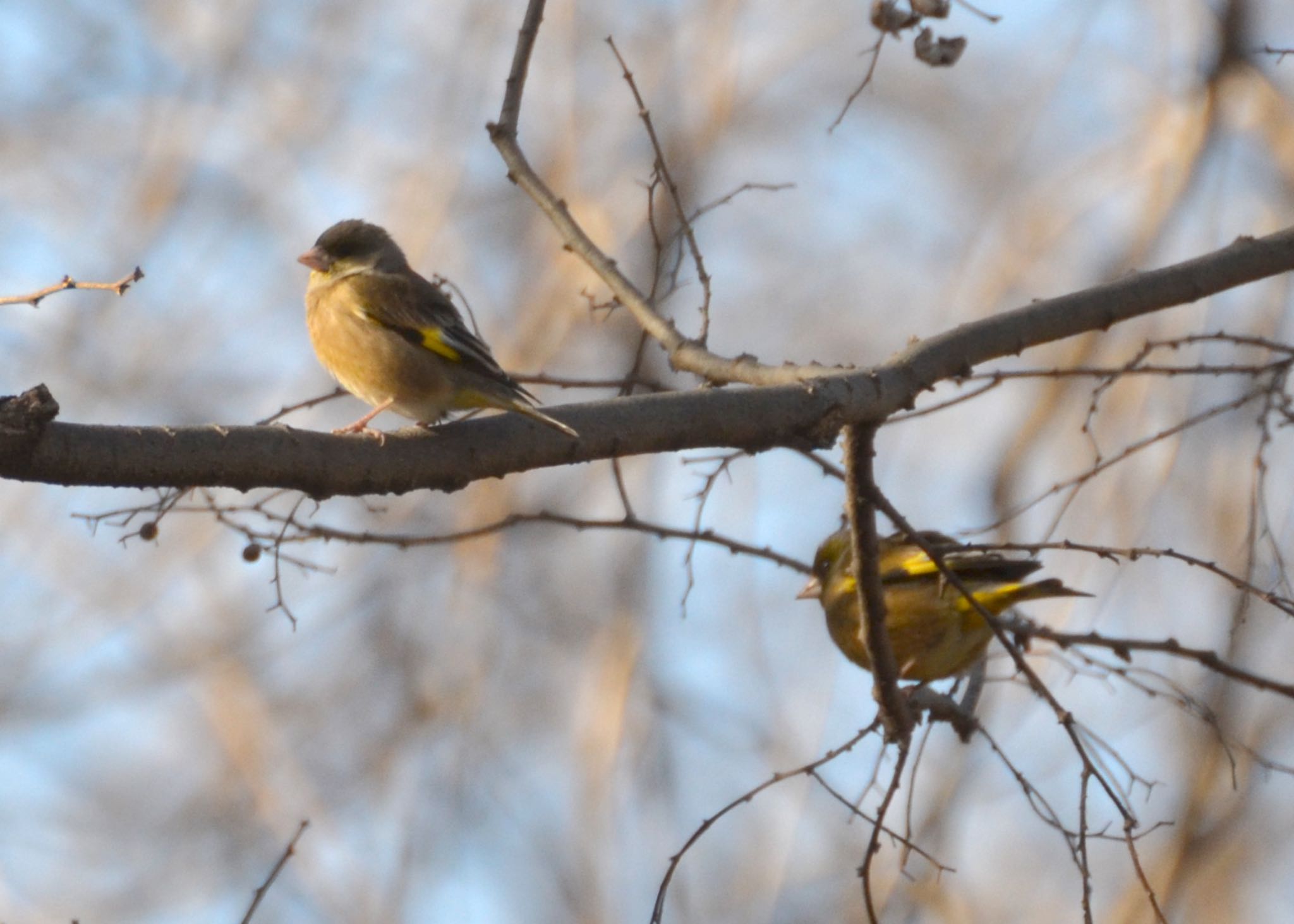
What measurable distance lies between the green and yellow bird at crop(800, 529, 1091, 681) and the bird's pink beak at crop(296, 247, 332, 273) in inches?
96.2

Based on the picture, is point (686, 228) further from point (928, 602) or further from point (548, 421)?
point (928, 602)

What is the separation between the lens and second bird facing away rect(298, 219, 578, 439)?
14.9ft

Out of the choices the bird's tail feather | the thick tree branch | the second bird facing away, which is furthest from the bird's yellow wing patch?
the bird's tail feather

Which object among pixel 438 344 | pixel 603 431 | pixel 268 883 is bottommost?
pixel 268 883

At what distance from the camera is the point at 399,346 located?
15.8ft

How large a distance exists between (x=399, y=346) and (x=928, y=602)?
96.4 inches

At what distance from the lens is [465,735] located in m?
9.16

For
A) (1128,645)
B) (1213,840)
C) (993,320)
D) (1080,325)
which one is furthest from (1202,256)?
(1213,840)

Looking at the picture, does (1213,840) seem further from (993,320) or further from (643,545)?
(993,320)

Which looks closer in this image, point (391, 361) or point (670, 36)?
point (391, 361)

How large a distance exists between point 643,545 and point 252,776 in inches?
122

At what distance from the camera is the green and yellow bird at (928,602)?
5.26 meters

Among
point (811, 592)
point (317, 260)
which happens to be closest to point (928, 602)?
point (811, 592)

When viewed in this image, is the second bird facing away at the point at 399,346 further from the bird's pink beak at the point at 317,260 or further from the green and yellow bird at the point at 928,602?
the green and yellow bird at the point at 928,602
